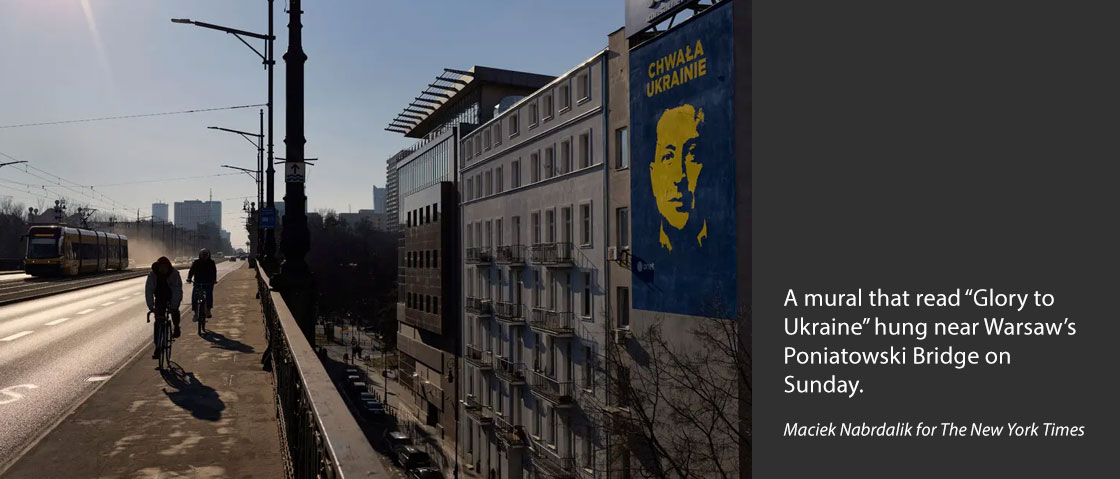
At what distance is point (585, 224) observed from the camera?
40250 millimetres

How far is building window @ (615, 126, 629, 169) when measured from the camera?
37.0m

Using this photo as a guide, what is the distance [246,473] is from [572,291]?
3590 cm

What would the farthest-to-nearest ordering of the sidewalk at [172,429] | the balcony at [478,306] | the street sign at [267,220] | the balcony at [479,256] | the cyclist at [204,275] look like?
1. the balcony at [478,306]
2. the balcony at [479,256]
3. the street sign at [267,220]
4. the cyclist at [204,275]
5. the sidewalk at [172,429]

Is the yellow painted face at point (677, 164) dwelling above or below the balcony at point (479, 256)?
above

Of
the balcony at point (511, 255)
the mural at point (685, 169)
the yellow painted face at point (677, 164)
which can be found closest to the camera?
the mural at point (685, 169)

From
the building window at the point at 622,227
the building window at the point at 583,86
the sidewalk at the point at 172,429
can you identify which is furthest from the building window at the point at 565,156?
the sidewalk at the point at 172,429

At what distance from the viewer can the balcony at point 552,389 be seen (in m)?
40.0

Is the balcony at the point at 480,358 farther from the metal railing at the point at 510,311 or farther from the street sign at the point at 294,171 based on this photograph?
the street sign at the point at 294,171

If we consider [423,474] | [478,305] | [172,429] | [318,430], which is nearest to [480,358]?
[478,305]

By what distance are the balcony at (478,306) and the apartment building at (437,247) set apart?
400 centimetres

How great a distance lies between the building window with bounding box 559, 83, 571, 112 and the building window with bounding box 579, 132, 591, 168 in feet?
7.01

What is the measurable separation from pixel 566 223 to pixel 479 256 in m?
13.4
